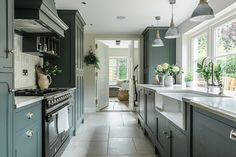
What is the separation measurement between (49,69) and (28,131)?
2.42 m

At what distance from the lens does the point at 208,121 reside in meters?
1.48

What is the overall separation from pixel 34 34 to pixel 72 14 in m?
1.27

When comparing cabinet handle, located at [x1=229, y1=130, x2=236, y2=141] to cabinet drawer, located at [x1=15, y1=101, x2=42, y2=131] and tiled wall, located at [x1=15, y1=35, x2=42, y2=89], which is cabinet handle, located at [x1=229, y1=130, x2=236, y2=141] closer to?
cabinet drawer, located at [x1=15, y1=101, x2=42, y2=131]

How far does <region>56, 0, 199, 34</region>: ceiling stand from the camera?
4.12 metres

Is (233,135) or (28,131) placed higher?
(233,135)

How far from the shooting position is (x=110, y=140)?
161 inches

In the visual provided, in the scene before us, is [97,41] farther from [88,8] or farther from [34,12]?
[34,12]

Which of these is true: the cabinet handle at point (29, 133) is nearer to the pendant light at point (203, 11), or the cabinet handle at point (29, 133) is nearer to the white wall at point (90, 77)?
the pendant light at point (203, 11)

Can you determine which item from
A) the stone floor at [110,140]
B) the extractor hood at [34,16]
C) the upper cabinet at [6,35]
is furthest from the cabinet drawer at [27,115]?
the stone floor at [110,140]

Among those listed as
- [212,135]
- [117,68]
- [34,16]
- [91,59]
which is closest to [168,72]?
[34,16]

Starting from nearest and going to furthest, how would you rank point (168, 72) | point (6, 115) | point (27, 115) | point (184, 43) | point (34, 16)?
point (6, 115), point (27, 115), point (34, 16), point (168, 72), point (184, 43)

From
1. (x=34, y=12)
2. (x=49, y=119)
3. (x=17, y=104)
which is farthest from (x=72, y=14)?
(x=17, y=104)

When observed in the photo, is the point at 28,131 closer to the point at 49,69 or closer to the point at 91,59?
the point at 49,69

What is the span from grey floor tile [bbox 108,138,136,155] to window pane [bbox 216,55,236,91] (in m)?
1.75
